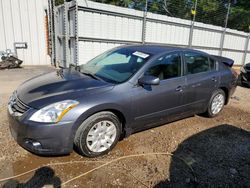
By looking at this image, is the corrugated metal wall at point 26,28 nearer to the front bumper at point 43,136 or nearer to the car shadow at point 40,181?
the front bumper at point 43,136

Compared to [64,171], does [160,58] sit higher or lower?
higher

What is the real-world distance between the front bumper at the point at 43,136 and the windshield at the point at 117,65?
1.00 m

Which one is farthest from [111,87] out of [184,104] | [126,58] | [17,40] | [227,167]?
[17,40]

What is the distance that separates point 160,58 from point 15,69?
8038 mm

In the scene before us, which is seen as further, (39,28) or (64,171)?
(39,28)

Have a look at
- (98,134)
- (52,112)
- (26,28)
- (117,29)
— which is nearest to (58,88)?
(52,112)

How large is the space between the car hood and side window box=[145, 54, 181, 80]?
31.7 inches

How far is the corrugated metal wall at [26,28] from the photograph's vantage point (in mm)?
9555

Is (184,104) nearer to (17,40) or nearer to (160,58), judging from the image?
(160,58)

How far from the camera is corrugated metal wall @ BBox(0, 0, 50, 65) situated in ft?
31.3

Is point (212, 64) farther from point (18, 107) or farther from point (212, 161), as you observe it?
point (18, 107)

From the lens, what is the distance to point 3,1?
9.33m

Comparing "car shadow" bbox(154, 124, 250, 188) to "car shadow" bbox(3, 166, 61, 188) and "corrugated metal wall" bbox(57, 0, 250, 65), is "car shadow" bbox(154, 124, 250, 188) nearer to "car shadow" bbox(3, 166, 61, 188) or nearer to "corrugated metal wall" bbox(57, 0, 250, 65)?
"car shadow" bbox(3, 166, 61, 188)

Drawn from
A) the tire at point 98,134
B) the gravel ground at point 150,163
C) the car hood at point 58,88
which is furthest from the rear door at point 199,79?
the car hood at point 58,88
